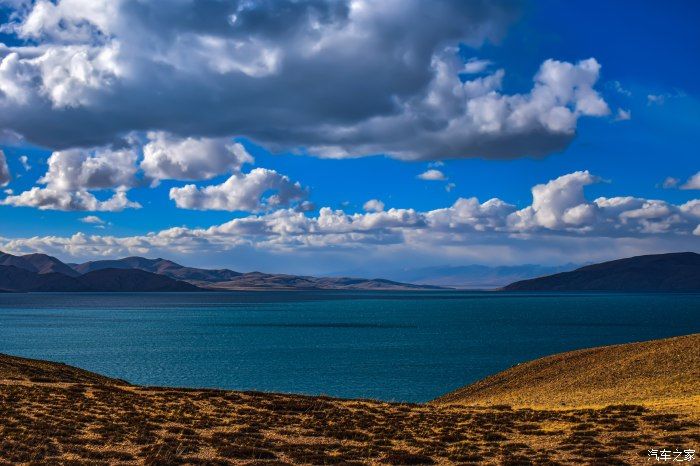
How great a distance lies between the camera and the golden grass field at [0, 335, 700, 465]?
88.2 ft

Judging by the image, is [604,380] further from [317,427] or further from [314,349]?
[314,349]

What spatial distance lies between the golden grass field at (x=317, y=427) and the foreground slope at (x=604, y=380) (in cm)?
46

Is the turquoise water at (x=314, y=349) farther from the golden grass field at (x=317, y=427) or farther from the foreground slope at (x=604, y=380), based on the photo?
the golden grass field at (x=317, y=427)

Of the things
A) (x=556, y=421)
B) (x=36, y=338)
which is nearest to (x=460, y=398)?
(x=556, y=421)

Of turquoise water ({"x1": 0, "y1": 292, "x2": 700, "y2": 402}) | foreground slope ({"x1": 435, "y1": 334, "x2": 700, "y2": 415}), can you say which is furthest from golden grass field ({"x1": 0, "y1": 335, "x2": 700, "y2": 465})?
turquoise water ({"x1": 0, "y1": 292, "x2": 700, "y2": 402})

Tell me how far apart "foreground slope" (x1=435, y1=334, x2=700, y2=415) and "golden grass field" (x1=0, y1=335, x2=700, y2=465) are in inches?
18.0

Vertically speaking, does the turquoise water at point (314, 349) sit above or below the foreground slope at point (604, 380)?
below

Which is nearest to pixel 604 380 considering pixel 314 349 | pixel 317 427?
pixel 317 427

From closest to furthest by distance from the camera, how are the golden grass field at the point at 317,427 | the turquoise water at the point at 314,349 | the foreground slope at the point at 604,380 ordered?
the golden grass field at the point at 317,427 < the foreground slope at the point at 604,380 < the turquoise water at the point at 314,349

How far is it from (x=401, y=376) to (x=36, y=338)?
9826cm

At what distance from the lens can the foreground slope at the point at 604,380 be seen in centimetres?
4806

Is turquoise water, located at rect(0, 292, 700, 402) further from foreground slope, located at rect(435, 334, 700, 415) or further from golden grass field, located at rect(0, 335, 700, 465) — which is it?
golden grass field, located at rect(0, 335, 700, 465)

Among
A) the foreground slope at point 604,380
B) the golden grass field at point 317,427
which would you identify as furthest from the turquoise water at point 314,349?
the golden grass field at point 317,427

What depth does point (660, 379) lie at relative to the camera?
53.5 m
